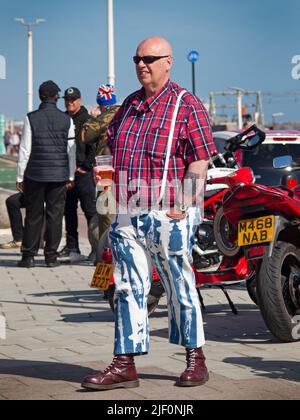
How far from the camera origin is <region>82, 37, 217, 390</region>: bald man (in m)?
6.30

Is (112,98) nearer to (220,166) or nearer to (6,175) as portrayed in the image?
(220,166)

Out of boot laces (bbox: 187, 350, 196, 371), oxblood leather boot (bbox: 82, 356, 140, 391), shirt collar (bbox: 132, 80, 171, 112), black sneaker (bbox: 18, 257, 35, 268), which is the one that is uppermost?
shirt collar (bbox: 132, 80, 171, 112)

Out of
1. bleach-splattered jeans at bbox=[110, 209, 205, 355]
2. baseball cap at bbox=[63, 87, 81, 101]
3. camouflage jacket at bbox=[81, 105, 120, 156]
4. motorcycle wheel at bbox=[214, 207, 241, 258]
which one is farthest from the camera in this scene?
baseball cap at bbox=[63, 87, 81, 101]

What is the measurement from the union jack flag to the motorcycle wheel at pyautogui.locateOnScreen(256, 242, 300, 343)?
448 centimetres

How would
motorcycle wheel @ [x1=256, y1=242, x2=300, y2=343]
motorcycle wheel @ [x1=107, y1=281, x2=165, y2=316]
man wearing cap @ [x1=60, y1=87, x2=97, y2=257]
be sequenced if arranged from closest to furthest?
motorcycle wheel @ [x1=256, y1=242, x2=300, y2=343] → motorcycle wheel @ [x1=107, y1=281, x2=165, y2=316] → man wearing cap @ [x1=60, y1=87, x2=97, y2=257]

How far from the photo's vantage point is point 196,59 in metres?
Result: 33.5

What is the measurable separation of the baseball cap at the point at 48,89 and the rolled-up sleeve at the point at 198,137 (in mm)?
7087

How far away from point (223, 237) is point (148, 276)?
2504 millimetres

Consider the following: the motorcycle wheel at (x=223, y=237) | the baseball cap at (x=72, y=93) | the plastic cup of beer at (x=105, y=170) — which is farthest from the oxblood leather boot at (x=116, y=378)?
the baseball cap at (x=72, y=93)

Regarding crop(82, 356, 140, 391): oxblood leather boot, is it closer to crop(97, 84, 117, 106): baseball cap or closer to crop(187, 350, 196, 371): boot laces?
crop(187, 350, 196, 371): boot laces

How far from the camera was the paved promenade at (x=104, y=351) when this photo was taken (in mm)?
6223

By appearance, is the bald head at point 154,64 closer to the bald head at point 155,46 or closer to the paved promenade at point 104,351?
the bald head at point 155,46

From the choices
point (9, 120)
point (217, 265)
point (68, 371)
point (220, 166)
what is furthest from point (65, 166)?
point (9, 120)

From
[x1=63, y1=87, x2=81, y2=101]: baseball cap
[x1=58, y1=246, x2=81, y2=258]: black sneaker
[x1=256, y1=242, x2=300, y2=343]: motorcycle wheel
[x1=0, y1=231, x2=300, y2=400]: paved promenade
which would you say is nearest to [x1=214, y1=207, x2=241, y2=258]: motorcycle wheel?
[x1=0, y1=231, x2=300, y2=400]: paved promenade
